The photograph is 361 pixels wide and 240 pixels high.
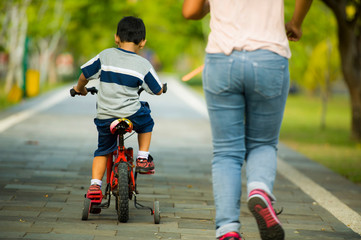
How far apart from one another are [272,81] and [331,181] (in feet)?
13.2

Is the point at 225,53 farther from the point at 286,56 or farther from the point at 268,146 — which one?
the point at 268,146

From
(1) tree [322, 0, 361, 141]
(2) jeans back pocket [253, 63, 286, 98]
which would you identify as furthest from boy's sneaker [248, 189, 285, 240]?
(1) tree [322, 0, 361, 141]

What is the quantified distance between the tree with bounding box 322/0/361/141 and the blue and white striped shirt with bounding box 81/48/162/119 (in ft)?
24.8

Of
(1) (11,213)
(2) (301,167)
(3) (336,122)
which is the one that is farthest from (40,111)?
(1) (11,213)

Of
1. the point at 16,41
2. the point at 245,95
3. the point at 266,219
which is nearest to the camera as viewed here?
the point at 266,219

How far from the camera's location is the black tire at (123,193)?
442cm

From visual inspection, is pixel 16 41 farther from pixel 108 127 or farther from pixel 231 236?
pixel 231 236

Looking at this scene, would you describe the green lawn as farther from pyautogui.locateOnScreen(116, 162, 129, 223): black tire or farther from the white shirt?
the white shirt

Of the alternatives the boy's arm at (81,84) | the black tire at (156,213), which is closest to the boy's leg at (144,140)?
the black tire at (156,213)

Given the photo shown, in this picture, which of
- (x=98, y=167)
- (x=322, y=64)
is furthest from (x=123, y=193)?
(x=322, y=64)

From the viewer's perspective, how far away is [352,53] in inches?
469

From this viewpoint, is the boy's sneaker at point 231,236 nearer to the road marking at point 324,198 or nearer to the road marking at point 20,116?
the road marking at point 324,198

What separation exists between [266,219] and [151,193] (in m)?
2.78

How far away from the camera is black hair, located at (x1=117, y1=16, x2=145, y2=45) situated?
15.1 feet
